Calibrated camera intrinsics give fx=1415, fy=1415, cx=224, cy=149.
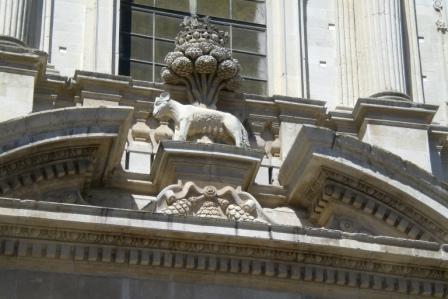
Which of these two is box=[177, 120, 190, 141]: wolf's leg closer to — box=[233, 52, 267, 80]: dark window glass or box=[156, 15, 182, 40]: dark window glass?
box=[233, 52, 267, 80]: dark window glass

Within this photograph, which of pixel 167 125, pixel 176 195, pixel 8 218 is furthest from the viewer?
pixel 167 125

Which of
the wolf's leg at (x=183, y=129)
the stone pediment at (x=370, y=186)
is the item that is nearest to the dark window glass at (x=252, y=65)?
the wolf's leg at (x=183, y=129)

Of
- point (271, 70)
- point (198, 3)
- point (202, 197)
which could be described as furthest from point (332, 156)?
point (198, 3)

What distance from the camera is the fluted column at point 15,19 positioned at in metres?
15.3

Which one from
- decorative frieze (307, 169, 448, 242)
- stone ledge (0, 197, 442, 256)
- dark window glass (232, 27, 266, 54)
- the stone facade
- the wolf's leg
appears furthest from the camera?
dark window glass (232, 27, 266, 54)

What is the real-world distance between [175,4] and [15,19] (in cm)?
239

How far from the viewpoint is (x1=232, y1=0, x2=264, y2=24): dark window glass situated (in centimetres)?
1727

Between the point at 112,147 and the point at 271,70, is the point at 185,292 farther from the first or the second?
the point at 271,70

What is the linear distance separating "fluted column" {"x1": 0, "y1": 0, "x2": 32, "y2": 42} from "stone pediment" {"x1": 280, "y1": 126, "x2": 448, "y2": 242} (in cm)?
332

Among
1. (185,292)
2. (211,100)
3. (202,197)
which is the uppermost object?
(211,100)

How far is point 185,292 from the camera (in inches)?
523

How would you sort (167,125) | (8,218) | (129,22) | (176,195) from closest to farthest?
(8,218) < (176,195) < (167,125) < (129,22)

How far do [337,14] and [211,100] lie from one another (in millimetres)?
2704

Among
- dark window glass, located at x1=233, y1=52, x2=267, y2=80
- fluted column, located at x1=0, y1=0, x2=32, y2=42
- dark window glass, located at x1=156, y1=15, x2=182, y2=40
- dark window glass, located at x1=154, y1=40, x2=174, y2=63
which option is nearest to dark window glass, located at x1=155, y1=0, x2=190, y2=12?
dark window glass, located at x1=156, y1=15, x2=182, y2=40
